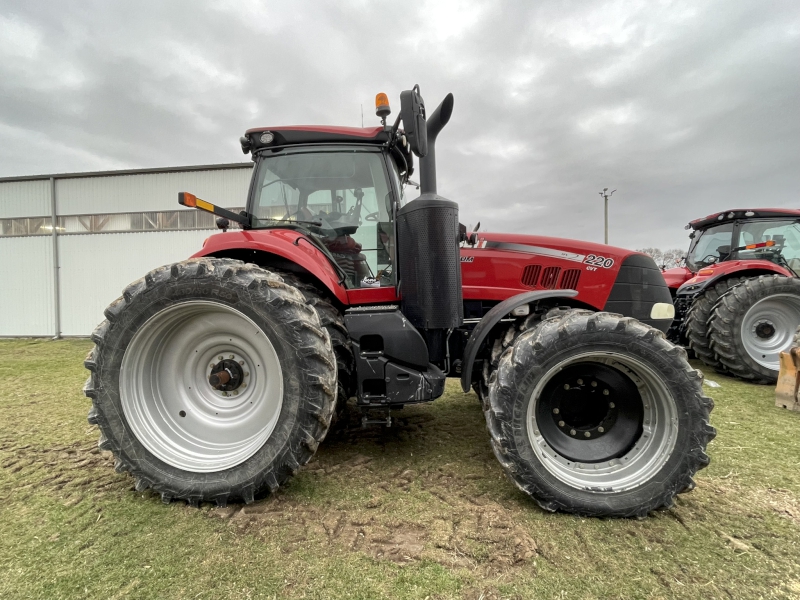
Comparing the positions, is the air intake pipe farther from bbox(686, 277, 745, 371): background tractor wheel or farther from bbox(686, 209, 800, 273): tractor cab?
bbox(686, 209, 800, 273): tractor cab

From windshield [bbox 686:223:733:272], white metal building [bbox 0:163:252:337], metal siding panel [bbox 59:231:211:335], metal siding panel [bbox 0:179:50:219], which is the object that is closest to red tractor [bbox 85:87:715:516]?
windshield [bbox 686:223:733:272]

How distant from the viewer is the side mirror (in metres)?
2.04

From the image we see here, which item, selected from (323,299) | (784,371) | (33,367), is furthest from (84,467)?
(784,371)

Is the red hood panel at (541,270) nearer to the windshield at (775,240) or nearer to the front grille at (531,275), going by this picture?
the front grille at (531,275)

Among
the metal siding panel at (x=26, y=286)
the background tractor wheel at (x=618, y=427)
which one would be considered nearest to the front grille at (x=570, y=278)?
the background tractor wheel at (x=618, y=427)

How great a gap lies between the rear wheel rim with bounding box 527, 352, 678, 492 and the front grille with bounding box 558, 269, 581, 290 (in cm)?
80

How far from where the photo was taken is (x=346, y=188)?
281cm

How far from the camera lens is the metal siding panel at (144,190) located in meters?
11.0

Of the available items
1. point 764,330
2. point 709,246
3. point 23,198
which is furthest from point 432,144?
point 23,198

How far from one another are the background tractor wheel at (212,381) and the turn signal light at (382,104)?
135 cm

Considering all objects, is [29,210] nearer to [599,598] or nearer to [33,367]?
[33,367]

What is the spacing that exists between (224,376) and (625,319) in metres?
2.12

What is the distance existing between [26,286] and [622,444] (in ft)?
48.7

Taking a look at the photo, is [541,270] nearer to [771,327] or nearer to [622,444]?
[622,444]
